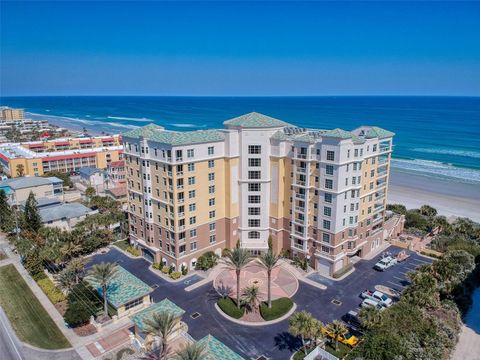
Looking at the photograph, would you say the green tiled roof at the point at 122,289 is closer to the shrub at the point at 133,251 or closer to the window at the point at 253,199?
the shrub at the point at 133,251

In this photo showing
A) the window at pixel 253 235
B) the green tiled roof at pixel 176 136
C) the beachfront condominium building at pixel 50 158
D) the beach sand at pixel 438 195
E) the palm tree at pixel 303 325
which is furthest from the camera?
the beachfront condominium building at pixel 50 158

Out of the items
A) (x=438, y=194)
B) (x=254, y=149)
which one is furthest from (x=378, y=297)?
(x=438, y=194)

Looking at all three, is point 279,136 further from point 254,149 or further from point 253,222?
point 253,222

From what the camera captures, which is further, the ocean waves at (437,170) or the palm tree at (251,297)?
the ocean waves at (437,170)

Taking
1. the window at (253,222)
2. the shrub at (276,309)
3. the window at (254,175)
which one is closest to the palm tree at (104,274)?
the shrub at (276,309)

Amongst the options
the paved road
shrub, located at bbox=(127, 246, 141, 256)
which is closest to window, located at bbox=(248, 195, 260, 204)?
the paved road
